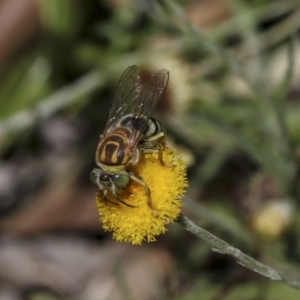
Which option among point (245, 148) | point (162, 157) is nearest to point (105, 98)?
point (245, 148)

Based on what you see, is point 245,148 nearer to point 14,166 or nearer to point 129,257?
point 129,257

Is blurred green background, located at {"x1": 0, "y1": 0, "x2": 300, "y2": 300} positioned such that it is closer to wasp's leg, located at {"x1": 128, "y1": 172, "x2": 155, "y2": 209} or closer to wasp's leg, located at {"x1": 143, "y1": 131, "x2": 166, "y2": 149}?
wasp's leg, located at {"x1": 143, "y1": 131, "x2": 166, "y2": 149}

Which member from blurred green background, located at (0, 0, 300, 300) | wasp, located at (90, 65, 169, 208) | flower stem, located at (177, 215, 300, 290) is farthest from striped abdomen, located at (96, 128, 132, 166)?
blurred green background, located at (0, 0, 300, 300)

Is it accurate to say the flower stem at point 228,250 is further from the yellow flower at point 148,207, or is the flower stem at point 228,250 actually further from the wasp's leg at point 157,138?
the wasp's leg at point 157,138

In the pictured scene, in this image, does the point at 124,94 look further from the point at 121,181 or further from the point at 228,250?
the point at 228,250

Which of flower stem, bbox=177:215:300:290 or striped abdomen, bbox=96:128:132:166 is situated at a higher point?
striped abdomen, bbox=96:128:132:166

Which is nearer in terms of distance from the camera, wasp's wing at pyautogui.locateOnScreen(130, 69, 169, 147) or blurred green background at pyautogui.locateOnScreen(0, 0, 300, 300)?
wasp's wing at pyautogui.locateOnScreen(130, 69, 169, 147)

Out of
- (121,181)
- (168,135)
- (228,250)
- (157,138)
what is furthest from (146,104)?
(168,135)
